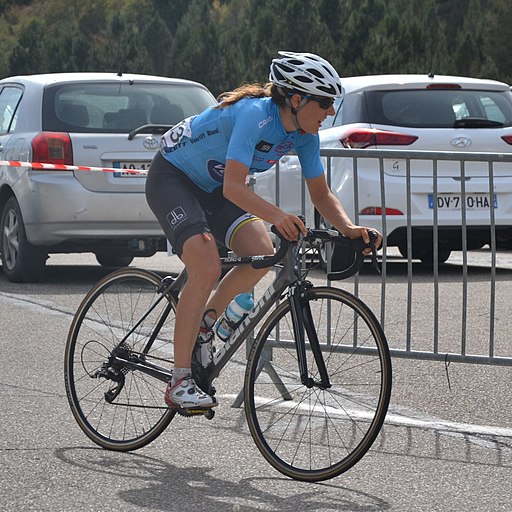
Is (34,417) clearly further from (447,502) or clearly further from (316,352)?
(447,502)

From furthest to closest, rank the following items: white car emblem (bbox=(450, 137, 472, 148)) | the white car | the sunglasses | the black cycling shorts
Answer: white car emblem (bbox=(450, 137, 472, 148)) → the white car → the black cycling shorts → the sunglasses

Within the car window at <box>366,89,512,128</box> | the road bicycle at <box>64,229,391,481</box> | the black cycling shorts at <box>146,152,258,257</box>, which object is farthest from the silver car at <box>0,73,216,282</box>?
the black cycling shorts at <box>146,152,258,257</box>

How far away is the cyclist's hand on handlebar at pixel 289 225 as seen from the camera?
5266 mm

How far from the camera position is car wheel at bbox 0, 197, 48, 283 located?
12484mm

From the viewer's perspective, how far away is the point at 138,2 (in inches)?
4058

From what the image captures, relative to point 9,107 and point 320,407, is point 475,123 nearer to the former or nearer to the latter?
point 9,107

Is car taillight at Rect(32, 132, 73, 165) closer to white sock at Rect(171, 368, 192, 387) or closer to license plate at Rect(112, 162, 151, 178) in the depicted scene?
license plate at Rect(112, 162, 151, 178)

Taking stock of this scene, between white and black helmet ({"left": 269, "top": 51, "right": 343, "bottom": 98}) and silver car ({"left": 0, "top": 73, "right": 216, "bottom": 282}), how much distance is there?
642cm

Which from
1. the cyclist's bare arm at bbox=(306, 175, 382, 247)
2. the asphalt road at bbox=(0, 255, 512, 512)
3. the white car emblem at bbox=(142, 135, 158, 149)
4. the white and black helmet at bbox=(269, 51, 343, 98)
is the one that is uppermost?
the white and black helmet at bbox=(269, 51, 343, 98)

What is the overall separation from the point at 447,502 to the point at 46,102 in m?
7.96

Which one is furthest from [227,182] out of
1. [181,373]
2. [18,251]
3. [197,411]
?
[18,251]

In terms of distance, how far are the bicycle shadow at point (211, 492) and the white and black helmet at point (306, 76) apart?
145cm

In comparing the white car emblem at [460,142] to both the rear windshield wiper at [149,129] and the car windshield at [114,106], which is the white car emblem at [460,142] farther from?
the rear windshield wiper at [149,129]

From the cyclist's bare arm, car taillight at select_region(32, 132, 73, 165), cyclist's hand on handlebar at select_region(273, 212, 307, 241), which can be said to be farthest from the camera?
car taillight at select_region(32, 132, 73, 165)
